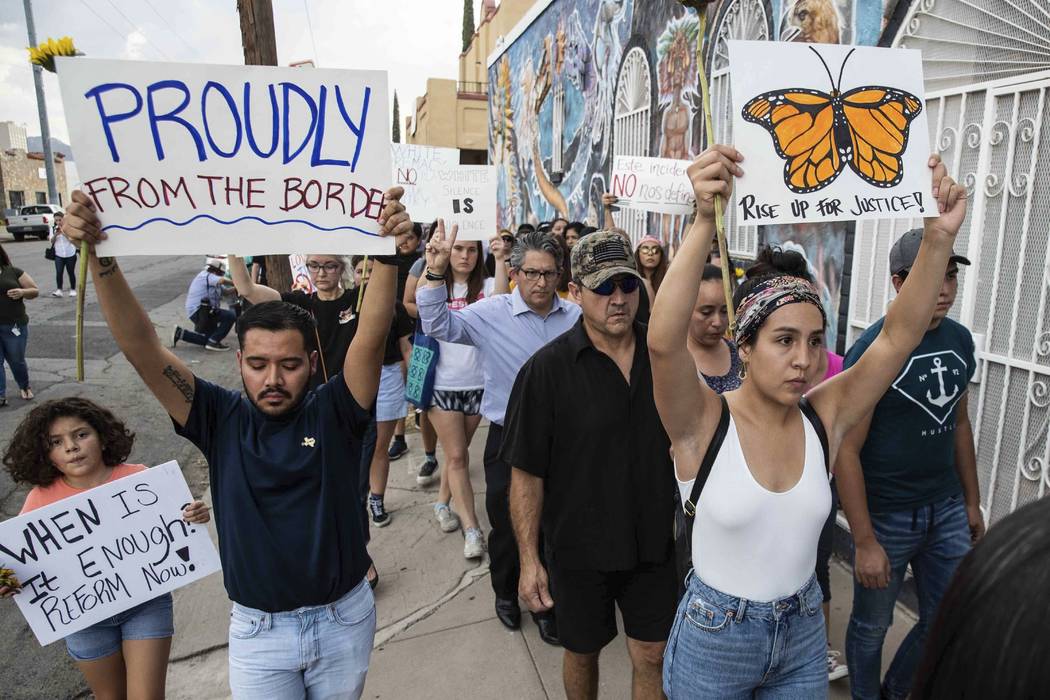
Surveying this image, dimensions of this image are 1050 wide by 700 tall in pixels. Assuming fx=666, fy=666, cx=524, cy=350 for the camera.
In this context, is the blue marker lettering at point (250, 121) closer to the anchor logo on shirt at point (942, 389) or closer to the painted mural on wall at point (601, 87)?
the anchor logo on shirt at point (942, 389)

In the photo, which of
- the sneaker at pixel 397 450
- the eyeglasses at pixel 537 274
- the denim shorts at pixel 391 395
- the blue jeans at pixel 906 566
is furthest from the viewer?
the sneaker at pixel 397 450

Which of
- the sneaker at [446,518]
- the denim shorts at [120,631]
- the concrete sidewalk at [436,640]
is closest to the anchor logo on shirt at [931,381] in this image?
the concrete sidewalk at [436,640]

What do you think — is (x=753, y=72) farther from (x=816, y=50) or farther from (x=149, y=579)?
(x=149, y=579)

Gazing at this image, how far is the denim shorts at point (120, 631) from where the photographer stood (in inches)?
90.9

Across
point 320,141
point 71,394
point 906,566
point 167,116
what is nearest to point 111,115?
point 167,116

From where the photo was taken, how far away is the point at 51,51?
5.62 ft

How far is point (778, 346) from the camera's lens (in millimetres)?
1726

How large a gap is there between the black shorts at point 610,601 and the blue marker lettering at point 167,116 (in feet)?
6.05

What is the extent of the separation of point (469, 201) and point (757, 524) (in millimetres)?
3596

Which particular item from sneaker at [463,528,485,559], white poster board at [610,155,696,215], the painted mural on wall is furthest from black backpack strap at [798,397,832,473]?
the painted mural on wall

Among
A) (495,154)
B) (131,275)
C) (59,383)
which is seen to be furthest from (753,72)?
(131,275)

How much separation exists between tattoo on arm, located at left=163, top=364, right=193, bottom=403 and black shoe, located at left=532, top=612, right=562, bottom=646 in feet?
7.14

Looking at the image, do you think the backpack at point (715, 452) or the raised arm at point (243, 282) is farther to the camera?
the raised arm at point (243, 282)

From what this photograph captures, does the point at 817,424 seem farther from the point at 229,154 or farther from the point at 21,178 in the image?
the point at 21,178
